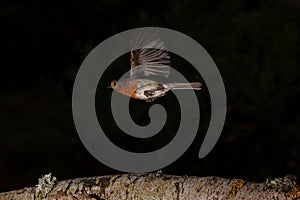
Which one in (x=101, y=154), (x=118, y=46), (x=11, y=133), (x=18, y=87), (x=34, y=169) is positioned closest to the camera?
(x=101, y=154)

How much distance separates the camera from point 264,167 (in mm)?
3750

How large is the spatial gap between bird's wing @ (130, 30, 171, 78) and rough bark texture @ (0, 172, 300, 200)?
1.28 feet

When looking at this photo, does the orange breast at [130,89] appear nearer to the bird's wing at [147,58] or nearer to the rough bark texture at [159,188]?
the bird's wing at [147,58]

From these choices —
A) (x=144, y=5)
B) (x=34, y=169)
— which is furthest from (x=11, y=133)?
(x=144, y=5)

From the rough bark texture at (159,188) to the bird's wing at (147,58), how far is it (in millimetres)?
390

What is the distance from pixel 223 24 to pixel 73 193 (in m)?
2.72

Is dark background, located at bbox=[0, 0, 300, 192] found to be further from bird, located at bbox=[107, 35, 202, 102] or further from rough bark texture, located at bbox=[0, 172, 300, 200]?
rough bark texture, located at bbox=[0, 172, 300, 200]

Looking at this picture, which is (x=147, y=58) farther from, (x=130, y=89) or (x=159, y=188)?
(x=159, y=188)

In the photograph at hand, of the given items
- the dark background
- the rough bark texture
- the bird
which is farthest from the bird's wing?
the dark background

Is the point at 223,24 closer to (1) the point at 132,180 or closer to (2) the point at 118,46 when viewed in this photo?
(2) the point at 118,46

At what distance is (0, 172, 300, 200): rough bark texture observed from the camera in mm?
1399

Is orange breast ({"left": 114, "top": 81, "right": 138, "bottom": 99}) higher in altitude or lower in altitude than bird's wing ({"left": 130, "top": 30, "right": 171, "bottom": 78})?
lower

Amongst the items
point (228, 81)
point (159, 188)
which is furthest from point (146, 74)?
point (228, 81)

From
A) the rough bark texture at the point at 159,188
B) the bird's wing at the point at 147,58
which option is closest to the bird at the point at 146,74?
the bird's wing at the point at 147,58
